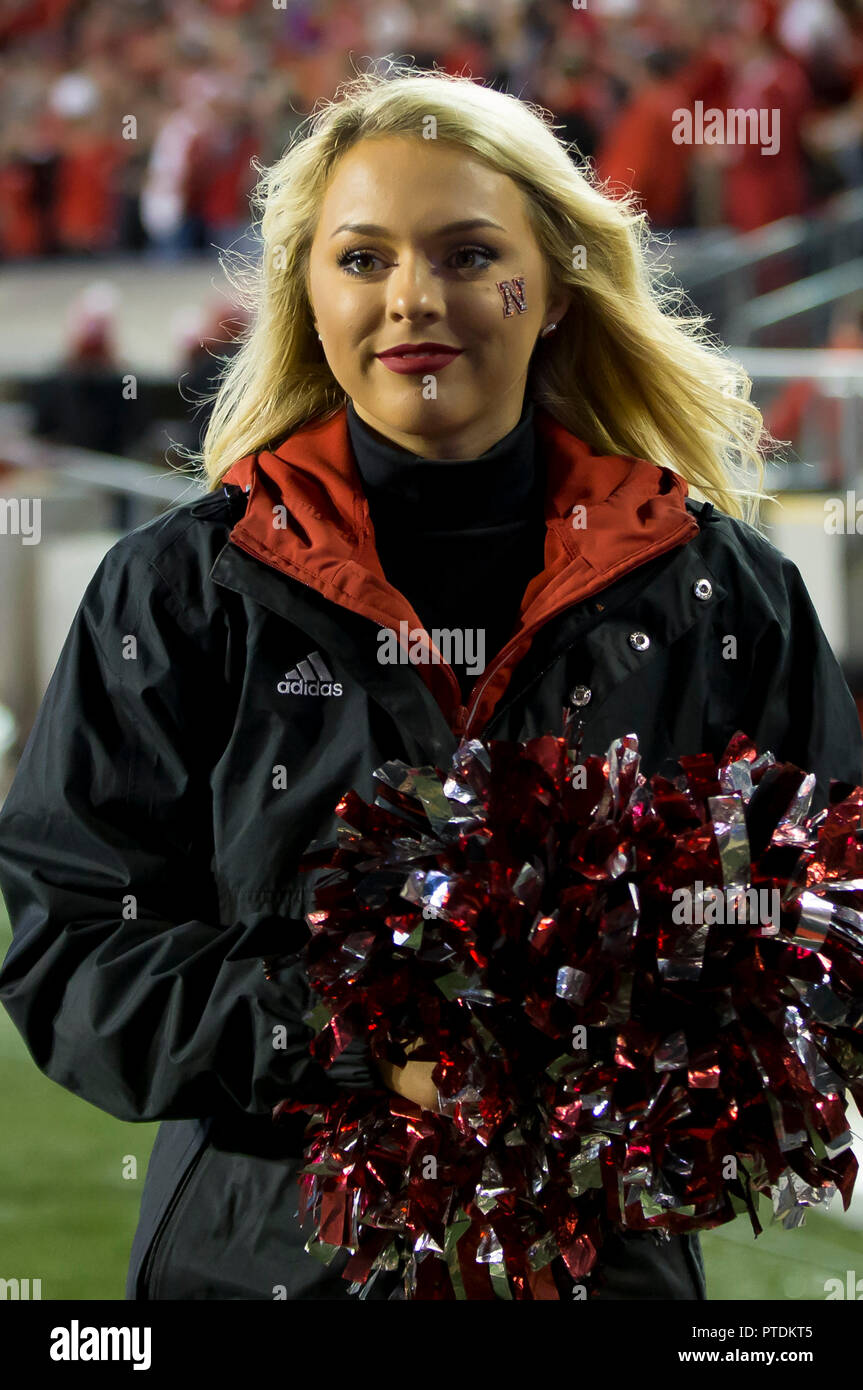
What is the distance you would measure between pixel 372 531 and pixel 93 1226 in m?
1.91

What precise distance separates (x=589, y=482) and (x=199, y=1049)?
663 millimetres

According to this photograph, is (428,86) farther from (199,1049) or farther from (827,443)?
(827,443)

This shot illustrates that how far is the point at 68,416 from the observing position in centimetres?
793

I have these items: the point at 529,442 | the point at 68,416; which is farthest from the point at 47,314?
the point at 529,442

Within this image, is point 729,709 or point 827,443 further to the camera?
point 827,443

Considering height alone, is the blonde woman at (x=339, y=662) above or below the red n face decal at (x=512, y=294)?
below

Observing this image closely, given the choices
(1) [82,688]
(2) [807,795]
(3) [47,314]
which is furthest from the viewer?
(3) [47,314]

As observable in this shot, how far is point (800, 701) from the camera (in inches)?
64.5

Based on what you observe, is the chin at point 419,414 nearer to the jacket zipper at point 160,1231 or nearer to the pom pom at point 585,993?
the pom pom at point 585,993

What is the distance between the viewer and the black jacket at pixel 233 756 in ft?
4.73

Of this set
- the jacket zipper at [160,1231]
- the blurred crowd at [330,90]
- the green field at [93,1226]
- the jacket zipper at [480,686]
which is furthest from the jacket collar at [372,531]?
the blurred crowd at [330,90]

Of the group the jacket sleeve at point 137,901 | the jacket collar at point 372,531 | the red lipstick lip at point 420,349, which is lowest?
the jacket sleeve at point 137,901

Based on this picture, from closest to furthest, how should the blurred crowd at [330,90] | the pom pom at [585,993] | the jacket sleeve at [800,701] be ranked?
the pom pom at [585,993] → the jacket sleeve at [800,701] → the blurred crowd at [330,90]

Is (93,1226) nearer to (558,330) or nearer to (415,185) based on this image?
(558,330)
